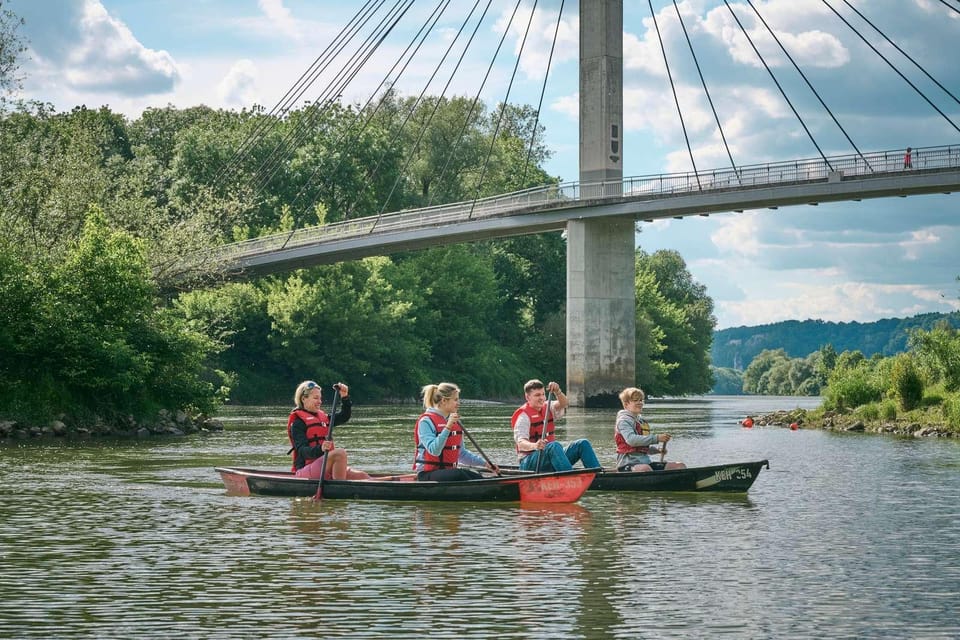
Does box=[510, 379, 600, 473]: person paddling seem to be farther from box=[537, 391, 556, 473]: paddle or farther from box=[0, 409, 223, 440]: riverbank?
box=[0, 409, 223, 440]: riverbank

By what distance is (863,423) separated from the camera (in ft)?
114

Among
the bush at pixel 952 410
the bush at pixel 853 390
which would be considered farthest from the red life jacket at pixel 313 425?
the bush at pixel 853 390

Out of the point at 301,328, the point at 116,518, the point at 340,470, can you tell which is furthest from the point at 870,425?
the point at 301,328

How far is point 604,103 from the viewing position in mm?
55875

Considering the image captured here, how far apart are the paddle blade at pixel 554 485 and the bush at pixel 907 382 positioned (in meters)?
20.2

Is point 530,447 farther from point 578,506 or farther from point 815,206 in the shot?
point 815,206

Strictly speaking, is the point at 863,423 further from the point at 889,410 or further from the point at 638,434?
the point at 638,434

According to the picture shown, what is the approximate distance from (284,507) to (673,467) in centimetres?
499

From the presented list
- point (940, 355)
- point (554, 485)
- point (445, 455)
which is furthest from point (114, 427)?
point (940, 355)

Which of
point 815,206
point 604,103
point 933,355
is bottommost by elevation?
point 933,355

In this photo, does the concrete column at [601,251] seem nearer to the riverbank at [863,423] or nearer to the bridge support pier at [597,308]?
the bridge support pier at [597,308]

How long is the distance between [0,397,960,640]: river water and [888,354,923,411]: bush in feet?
45.8

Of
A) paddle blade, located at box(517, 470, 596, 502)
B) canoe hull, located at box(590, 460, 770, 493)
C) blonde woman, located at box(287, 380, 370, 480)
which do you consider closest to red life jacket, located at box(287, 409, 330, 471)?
blonde woman, located at box(287, 380, 370, 480)

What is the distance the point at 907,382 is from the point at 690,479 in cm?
1891
